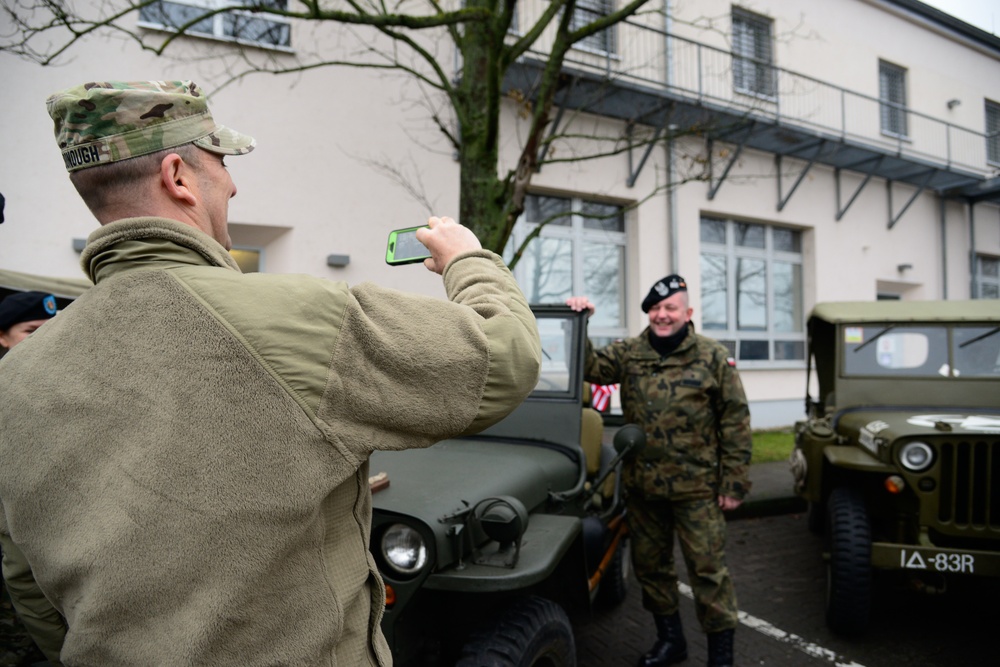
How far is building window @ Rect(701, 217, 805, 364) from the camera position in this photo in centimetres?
1163

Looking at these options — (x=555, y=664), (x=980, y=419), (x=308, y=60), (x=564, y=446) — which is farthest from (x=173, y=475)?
(x=308, y=60)

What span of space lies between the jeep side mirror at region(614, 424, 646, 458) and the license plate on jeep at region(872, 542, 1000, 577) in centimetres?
172

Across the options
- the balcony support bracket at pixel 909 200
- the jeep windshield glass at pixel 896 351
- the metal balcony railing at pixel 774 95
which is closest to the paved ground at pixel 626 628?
the jeep windshield glass at pixel 896 351

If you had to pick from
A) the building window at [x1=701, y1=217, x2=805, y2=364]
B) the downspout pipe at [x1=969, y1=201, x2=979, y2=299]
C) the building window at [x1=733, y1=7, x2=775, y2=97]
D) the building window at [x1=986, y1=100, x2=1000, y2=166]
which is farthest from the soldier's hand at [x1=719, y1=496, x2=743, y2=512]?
the building window at [x1=986, y1=100, x2=1000, y2=166]

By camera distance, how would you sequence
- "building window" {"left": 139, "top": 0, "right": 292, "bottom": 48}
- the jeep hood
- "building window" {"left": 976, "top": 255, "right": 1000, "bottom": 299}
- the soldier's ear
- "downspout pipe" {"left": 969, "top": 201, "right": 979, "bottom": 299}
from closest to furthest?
the soldier's ear → the jeep hood → "building window" {"left": 139, "top": 0, "right": 292, "bottom": 48} → "downspout pipe" {"left": 969, "top": 201, "right": 979, "bottom": 299} → "building window" {"left": 976, "top": 255, "right": 1000, "bottom": 299}

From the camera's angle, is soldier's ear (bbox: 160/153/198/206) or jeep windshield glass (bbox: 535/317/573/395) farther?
jeep windshield glass (bbox: 535/317/573/395)

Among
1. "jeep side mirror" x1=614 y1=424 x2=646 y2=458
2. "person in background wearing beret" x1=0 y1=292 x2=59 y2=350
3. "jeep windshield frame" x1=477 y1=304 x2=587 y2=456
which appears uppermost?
"person in background wearing beret" x1=0 y1=292 x2=59 y2=350

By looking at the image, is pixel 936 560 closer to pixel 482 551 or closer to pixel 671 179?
pixel 482 551

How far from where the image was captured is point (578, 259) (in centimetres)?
1034

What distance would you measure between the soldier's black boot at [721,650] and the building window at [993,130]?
15.8m

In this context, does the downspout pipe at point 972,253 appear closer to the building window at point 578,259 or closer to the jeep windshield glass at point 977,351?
the building window at point 578,259

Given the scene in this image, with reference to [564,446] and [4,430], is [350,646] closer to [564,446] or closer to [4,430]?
[4,430]

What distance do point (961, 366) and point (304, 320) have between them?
5295 millimetres

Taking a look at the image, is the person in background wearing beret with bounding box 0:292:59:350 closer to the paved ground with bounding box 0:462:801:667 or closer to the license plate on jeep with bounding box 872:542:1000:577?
the paved ground with bounding box 0:462:801:667
